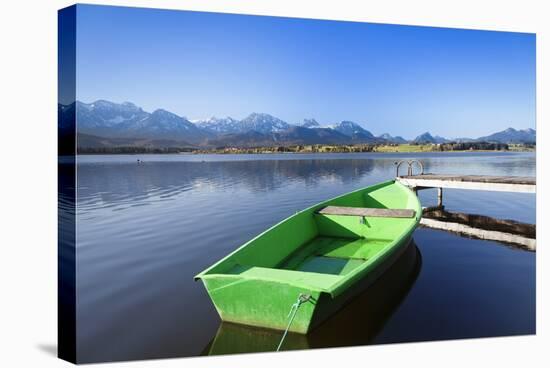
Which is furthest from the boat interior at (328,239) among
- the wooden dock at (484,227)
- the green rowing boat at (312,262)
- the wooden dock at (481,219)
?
the wooden dock at (481,219)

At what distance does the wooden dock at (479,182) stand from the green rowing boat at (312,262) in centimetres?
304

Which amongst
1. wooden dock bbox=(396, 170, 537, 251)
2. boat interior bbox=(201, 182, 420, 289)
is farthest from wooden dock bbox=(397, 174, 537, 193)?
boat interior bbox=(201, 182, 420, 289)

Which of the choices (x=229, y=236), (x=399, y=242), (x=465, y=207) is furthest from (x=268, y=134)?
(x=399, y=242)

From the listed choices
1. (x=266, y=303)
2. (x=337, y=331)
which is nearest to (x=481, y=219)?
(x=337, y=331)

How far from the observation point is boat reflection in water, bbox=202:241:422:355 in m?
3.81

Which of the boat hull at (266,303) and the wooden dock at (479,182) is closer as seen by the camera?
the boat hull at (266,303)

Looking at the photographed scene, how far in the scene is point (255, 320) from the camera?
3822 millimetres

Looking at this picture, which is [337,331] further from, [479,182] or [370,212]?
[479,182]

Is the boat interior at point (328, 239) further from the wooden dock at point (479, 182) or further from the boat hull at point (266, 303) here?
the wooden dock at point (479, 182)

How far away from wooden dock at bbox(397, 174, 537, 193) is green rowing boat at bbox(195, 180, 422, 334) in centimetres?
304

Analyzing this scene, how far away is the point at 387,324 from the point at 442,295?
→ 115 cm

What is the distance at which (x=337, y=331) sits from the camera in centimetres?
410

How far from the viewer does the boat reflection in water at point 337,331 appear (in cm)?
381

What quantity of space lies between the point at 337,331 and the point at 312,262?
1.43 meters
